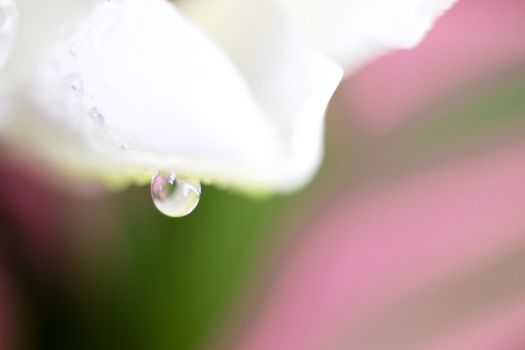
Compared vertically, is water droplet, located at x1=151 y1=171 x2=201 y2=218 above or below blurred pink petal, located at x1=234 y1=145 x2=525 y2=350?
below

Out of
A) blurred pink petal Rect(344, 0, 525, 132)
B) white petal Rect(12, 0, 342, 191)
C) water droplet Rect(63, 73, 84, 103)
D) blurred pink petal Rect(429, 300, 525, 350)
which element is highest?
blurred pink petal Rect(344, 0, 525, 132)

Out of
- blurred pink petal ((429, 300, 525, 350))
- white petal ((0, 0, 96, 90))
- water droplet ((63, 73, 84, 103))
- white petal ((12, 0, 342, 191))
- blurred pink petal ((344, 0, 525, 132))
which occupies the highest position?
blurred pink petal ((344, 0, 525, 132))

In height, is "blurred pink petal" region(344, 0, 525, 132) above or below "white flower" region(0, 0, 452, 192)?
above
